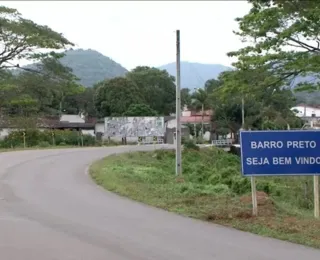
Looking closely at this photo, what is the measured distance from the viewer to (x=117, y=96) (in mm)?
76812

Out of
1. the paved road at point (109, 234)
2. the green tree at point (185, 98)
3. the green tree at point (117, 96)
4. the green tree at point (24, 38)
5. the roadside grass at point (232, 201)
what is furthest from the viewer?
the green tree at point (185, 98)

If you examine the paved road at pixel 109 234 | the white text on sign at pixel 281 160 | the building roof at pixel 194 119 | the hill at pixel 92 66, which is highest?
the hill at pixel 92 66

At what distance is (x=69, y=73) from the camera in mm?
44844

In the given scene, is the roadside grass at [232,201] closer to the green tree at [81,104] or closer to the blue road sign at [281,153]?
the blue road sign at [281,153]

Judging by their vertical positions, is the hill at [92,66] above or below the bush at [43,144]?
above

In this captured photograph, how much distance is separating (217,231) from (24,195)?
7.23 m

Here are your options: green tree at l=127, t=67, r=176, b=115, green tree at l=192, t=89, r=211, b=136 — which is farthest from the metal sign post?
green tree at l=127, t=67, r=176, b=115

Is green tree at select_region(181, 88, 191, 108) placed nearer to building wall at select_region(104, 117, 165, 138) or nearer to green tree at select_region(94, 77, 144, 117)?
green tree at select_region(94, 77, 144, 117)

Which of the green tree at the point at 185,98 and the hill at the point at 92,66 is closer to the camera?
the green tree at the point at 185,98

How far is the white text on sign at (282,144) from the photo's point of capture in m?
10.5

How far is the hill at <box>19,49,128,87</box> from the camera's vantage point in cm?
15462

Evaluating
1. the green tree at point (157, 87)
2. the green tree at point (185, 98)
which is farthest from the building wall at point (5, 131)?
the green tree at point (185, 98)

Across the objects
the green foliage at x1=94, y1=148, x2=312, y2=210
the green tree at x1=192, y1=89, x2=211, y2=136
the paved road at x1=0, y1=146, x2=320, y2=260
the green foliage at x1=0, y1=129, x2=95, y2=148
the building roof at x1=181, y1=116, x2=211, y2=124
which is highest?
the green tree at x1=192, y1=89, x2=211, y2=136

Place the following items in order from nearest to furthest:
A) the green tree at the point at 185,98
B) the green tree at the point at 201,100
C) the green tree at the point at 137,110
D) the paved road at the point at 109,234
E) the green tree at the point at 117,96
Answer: the paved road at the point at 109,234
the green tree at the point at 137,110
the green tree at the point at 117,96
the green tree at the point at 201,100
the green tree at the point at 185,98
